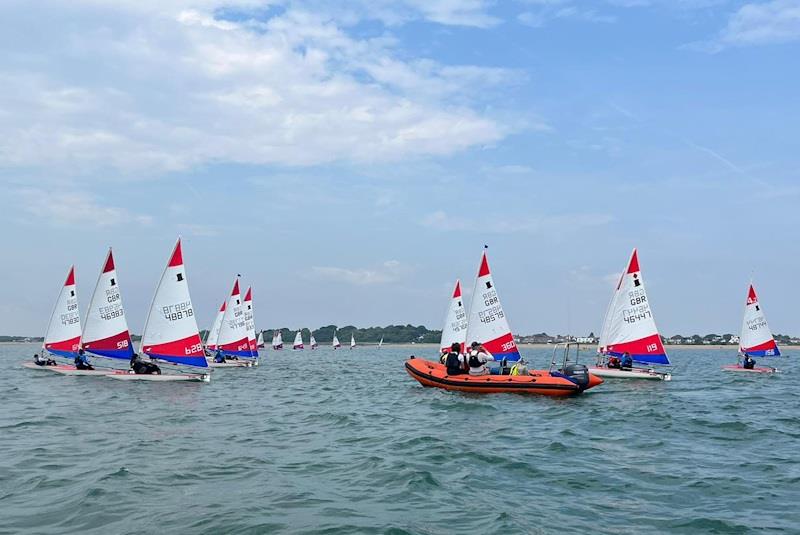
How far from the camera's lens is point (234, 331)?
55.6 meters

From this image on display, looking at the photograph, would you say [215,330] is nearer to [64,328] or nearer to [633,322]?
[64,328]

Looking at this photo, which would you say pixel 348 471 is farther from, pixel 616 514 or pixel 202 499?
pixel 616 514

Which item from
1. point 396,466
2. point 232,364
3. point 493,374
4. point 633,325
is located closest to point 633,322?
point 633,325

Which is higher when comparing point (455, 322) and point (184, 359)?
Answer: point (455, 322)

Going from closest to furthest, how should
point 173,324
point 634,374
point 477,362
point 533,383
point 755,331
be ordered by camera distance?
point 533,383
point 477,362
point 173,324
point 634,374
point 755,331

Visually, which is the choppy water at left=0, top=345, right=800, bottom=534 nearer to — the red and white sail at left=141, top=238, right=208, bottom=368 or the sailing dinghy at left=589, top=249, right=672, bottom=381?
the red and white sail at left=141, top=238, right=208, bottom=368

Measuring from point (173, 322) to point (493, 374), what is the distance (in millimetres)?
15737

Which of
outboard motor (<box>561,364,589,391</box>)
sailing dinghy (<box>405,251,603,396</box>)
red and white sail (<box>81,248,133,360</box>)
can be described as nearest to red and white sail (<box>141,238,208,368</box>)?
red and white sail (<box>81,248,133,360</box>)

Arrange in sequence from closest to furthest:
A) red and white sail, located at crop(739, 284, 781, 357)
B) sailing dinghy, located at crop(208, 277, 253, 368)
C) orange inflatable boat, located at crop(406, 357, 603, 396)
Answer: orange inflatable boat, located at crop(406, 357, 603, 396) → red and white sail, located at crop(739, 284, 781, 357) → sailing dinghy, located at crop(208, 277, 253, 368)

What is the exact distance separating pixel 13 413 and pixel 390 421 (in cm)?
1156

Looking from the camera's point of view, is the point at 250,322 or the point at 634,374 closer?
the point at 634,374

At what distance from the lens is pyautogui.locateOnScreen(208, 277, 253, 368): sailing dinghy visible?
5503cm

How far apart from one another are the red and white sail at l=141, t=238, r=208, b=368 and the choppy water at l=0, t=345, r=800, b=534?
7.21 m

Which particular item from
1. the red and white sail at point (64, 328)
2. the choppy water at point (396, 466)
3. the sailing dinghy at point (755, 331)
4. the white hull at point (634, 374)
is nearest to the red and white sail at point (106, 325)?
the red and white sail at point (64, 328)
